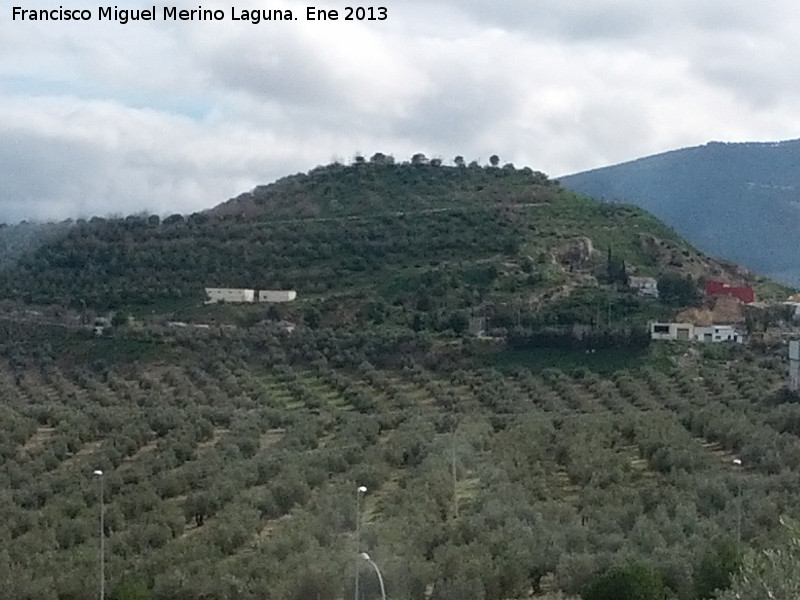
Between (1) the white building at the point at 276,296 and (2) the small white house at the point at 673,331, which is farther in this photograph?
(1) the white building at the point at 276,296

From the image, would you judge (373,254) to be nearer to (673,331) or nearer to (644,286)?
(644,286)

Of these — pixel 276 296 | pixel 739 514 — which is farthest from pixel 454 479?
pixel 276 296

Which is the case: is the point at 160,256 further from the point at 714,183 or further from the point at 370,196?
the point at 714,183

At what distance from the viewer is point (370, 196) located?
76.4 metres

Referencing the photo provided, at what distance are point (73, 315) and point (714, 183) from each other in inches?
2658

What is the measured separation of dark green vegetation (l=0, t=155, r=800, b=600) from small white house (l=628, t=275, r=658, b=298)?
674 mm

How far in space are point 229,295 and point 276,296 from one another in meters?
2.09

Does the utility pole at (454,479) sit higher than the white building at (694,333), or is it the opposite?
the white building at (694,333)

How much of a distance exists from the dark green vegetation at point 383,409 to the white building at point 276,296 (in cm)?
60

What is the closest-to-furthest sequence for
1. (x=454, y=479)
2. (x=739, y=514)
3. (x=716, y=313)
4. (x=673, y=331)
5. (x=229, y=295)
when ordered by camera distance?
(x=739, y=514) < (x=454, y=479) < (x=673, y=331) < (x=716, y=313) < (x=229, y=295)

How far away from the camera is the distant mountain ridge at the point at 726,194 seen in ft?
305

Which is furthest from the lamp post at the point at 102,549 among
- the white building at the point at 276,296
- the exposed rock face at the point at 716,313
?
the exposed rock face at the point at 716,313

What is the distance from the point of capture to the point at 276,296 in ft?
184

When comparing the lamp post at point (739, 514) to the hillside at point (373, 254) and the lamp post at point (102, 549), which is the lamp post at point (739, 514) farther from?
the hillside at point (373, 254)
